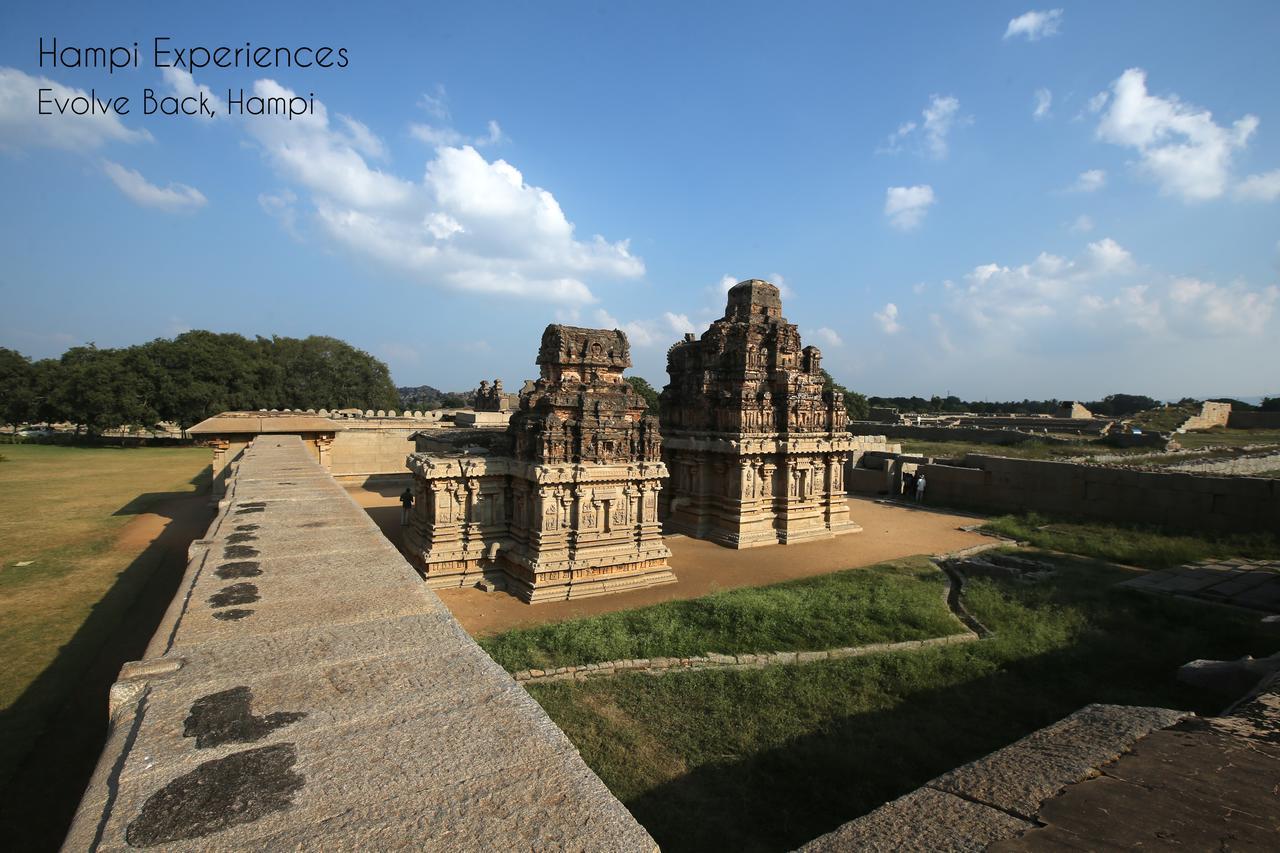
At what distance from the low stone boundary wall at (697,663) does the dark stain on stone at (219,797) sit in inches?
186

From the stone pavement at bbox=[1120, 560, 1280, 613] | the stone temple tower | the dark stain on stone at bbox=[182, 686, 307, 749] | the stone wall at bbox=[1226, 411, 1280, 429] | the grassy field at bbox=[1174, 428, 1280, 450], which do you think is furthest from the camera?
the stone wall at bbox=[1226, 411, 1280, 429]

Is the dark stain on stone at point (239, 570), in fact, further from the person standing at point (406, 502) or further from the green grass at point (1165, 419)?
the green grass at point (1165, 419)

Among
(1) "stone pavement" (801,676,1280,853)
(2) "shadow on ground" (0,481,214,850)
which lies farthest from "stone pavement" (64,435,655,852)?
(2) "shadow on ground" (0,481,214,850)

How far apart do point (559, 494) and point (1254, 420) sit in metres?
51.2

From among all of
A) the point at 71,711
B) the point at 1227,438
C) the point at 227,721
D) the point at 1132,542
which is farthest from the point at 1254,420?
the point at 71,711

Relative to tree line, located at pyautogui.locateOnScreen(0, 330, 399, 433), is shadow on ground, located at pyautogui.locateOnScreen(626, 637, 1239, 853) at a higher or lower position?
lower

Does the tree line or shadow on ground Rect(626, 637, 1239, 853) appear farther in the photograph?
the tree line

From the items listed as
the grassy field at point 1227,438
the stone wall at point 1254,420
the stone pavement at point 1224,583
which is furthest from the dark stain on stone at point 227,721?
the stone wall at point 1254,420

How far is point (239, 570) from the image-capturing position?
4.47m

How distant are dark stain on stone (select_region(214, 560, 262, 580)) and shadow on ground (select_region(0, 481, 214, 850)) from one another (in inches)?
80.7

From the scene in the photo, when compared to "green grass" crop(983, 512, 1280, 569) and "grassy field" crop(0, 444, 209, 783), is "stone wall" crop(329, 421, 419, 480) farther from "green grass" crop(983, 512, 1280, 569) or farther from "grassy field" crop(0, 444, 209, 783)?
"green grass" crop(983, 512, 1280, 569)

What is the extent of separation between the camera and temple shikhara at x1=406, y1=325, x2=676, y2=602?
10.4 metres

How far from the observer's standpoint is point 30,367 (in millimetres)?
41188

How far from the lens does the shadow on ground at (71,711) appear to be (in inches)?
176
